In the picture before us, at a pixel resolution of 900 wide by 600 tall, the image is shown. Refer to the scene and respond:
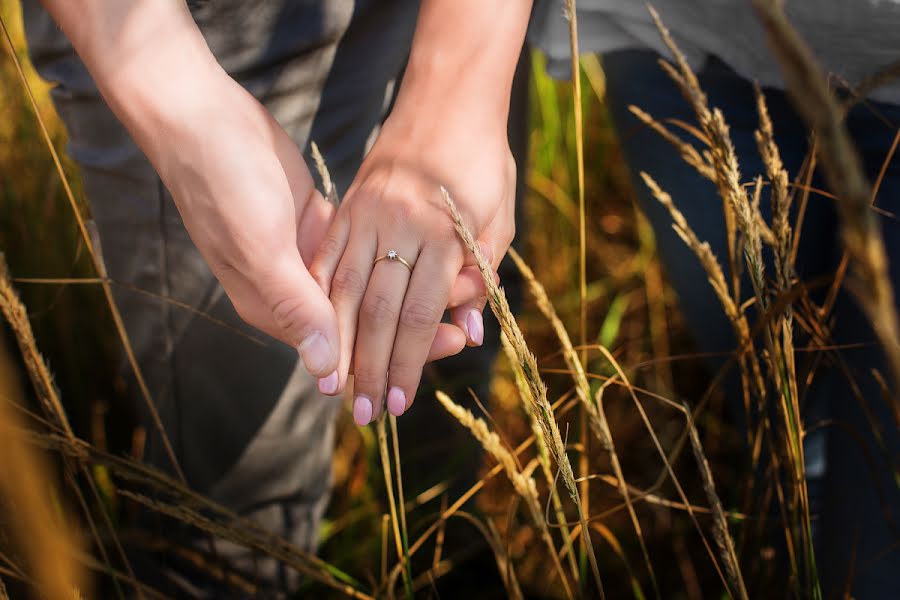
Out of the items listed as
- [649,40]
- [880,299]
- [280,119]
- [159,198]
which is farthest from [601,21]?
[880,299]

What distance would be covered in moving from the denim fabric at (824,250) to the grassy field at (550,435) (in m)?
0.05

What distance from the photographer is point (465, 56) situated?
0.81 metres

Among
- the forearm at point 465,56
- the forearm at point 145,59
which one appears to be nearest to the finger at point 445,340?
the forearm at point 465,56

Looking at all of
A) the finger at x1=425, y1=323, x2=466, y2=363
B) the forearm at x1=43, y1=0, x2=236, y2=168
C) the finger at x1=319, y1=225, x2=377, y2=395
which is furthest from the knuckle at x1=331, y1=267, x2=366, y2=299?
the forearm at x1=43, y1=0, x2=236, y2=168

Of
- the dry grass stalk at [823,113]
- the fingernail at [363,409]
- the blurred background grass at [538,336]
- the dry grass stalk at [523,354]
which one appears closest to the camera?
the dry grass stalk at [823,113]

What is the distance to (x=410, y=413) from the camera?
1459mm

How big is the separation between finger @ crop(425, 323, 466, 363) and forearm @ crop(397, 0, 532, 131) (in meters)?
0.23

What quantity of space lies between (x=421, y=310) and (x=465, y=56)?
0.27m

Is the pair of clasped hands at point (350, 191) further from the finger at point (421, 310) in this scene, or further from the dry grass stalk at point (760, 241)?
the dry grass stalk at point (760, 241)

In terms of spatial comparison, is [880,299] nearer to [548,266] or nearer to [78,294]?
[78,294]

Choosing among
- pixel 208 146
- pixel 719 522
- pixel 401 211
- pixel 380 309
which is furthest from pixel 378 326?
pixel 719 522

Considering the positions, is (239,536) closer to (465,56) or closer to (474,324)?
(474,324)

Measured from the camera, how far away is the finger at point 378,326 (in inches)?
31.0

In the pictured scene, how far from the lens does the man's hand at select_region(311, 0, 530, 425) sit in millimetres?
789
